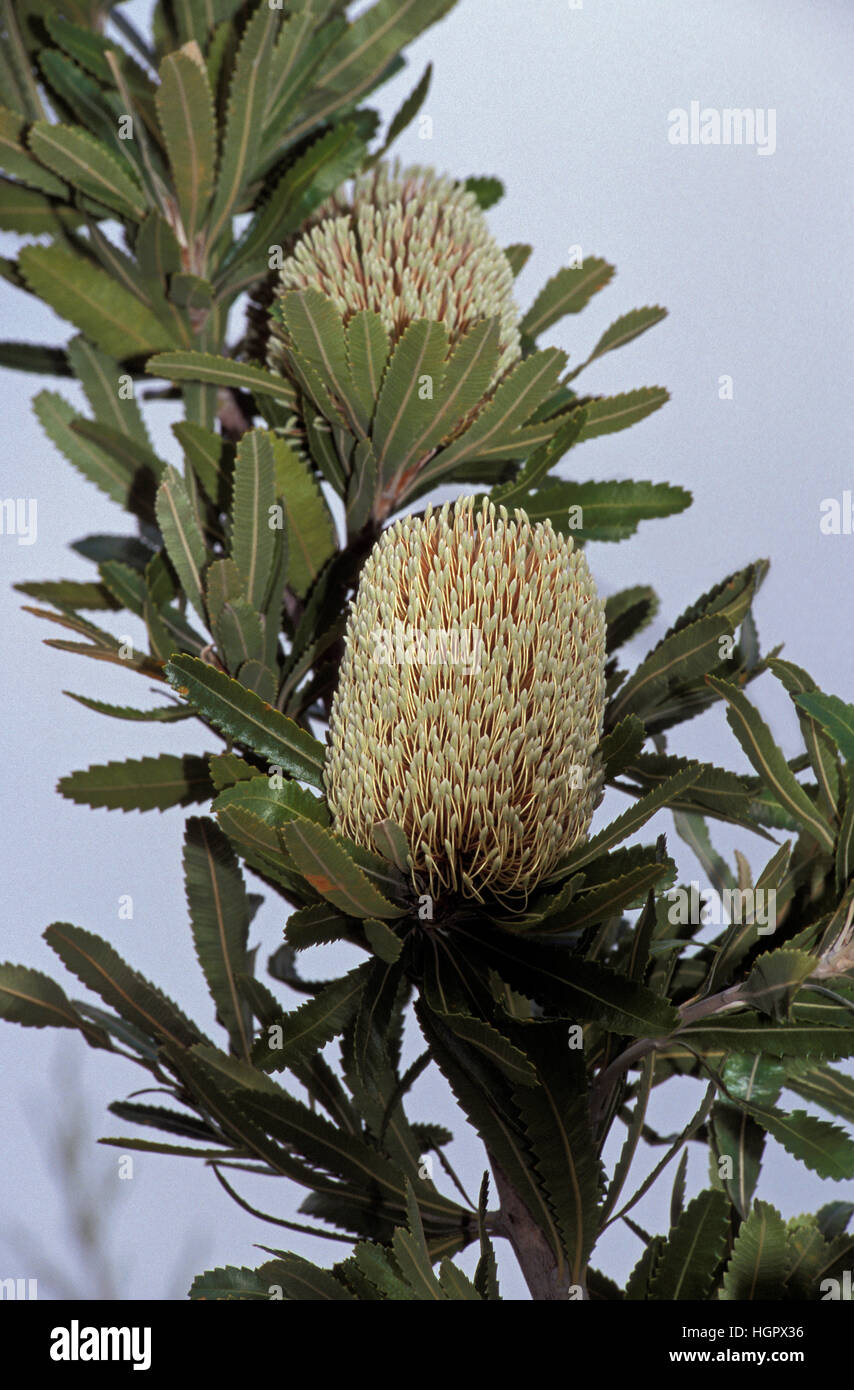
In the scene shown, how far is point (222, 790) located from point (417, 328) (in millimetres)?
392

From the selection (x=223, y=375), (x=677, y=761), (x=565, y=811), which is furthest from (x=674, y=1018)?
(x=223, y=375)

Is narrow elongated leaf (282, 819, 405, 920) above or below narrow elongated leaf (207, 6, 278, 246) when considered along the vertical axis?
below

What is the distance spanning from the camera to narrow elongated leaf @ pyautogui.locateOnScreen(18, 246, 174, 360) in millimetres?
1142

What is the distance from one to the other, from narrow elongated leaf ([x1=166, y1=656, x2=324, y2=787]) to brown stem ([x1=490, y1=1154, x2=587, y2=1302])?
0.36 metres

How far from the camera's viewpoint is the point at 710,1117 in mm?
1112

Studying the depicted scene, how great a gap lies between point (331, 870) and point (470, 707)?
14 centimetres

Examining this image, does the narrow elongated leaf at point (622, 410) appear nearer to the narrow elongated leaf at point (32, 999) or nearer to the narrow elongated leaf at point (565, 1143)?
the narrow elongated leaf at point (565, 1143)

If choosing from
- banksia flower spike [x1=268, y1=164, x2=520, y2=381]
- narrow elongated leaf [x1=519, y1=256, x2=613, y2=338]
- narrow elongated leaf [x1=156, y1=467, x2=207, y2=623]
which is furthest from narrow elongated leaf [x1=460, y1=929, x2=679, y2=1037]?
narrow elongated leaf [x1=519, y1=256, x2=613, y2=338]

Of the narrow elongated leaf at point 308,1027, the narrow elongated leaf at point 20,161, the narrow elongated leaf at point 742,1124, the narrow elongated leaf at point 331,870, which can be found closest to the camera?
the narrow elongated leaf at point 331,870

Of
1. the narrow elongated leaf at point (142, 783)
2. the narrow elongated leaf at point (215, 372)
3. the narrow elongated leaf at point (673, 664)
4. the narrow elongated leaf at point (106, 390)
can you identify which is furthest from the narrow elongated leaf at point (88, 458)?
the narrow elongated leaf at point (673, 664)

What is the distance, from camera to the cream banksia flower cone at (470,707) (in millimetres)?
787

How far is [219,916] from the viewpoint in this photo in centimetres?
112

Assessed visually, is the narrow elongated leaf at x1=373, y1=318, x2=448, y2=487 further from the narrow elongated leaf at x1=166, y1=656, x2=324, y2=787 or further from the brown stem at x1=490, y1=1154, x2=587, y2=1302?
the brown stem at x1=490, y1=1154, x2=587, y2=1302

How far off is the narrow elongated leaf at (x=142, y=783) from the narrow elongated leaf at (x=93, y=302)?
Result: 0.42 metres
